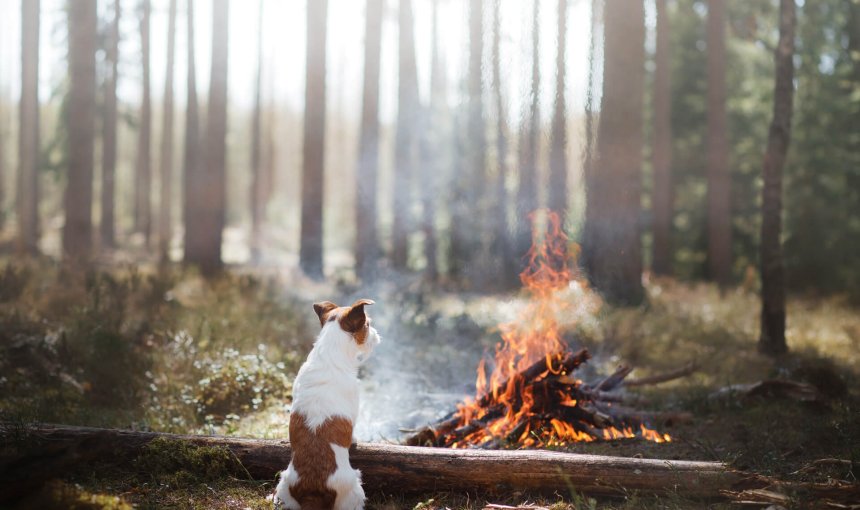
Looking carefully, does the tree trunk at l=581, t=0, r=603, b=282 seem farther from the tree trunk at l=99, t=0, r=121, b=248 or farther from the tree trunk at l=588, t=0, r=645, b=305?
the tree trunk at l=99, t=0, r=121, b=248

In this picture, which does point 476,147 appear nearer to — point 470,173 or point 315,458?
point 470,173

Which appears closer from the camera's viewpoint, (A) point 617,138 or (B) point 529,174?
(A) point 617,138

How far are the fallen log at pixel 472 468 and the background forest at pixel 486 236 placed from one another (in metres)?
0.17

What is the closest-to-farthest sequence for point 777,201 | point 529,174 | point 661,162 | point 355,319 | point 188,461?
1. point 355,319
2. point 188,461
3. point 777,201
4. point 661,162
5. point 529,174

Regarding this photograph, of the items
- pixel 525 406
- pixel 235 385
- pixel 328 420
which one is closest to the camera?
pixel 328 420

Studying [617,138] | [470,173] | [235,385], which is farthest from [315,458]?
[470,173]

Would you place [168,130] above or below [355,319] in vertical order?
above

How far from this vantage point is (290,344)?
29.7ft

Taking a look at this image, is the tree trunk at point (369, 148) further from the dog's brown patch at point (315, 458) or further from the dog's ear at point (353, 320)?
the dog's brown patch at point (315, 458)

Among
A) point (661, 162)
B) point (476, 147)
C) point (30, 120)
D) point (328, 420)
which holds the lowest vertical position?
point (328, 420)

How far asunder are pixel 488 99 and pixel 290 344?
15251 mm

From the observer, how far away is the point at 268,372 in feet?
24.8

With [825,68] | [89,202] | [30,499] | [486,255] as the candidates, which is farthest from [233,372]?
[825,68]

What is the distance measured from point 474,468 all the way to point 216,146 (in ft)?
41.5
